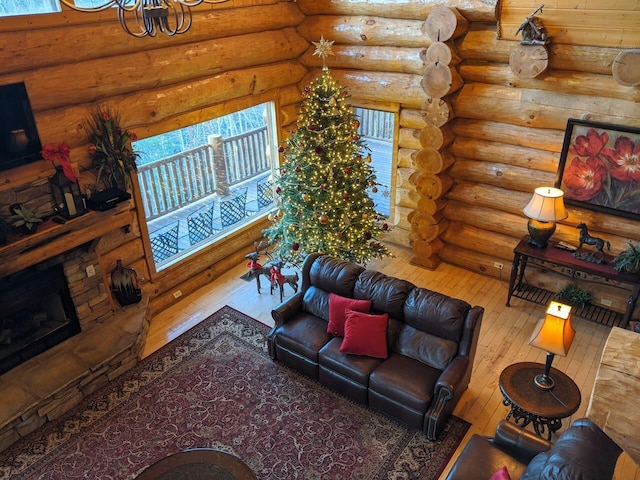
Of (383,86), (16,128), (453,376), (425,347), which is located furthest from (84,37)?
(453,376)

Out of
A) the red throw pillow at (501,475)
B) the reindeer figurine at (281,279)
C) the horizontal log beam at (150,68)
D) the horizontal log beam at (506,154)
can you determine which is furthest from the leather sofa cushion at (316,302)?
the horizontal log beam at (150,68)

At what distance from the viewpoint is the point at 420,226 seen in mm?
6973

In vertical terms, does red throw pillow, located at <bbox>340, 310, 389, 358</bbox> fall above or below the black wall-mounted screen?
below

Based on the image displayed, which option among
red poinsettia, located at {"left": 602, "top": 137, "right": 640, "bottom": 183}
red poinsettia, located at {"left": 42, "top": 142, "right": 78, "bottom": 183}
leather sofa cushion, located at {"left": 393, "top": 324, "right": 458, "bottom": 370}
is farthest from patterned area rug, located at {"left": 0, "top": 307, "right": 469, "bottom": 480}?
red poinsettia, located at {"left": 602, "top": 137, "right": 640, "bottom": 183}

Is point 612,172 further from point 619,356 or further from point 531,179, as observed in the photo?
point 619,356

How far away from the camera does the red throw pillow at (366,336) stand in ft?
15.7

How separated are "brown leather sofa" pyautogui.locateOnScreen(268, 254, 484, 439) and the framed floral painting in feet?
7.33

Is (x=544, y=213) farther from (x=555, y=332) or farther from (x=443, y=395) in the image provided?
(x=443, y=395)

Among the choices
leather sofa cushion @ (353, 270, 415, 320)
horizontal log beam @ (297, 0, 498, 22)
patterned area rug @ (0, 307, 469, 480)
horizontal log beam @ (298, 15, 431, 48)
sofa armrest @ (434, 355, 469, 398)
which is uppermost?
horizontal log beam @ (297, 0, 498, 22)

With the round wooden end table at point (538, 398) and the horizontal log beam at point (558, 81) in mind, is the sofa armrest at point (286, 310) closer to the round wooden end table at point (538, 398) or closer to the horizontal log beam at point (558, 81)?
the round wooden end table at point (538, 398)

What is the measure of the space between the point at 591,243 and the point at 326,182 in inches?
122

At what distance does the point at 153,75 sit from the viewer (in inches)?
219

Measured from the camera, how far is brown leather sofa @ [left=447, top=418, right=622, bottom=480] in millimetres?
2854

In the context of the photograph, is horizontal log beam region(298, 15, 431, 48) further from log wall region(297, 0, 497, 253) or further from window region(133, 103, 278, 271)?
window region(133, 103, 278, 271)
